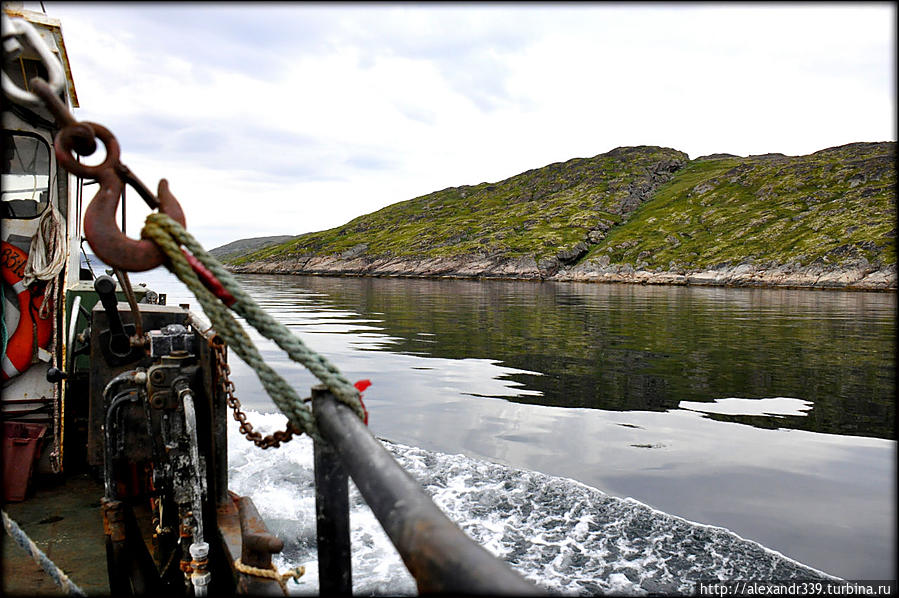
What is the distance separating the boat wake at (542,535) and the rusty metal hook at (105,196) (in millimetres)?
3956

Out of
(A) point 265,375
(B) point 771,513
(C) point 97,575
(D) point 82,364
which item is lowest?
(B) point 771,513

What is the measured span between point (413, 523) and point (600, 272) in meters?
80.1

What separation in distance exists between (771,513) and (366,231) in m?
144

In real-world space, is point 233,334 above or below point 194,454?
above

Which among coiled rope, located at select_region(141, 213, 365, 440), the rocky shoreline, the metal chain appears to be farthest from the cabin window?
the rocky shoreline

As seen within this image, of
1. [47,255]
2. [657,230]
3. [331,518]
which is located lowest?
[331,518]

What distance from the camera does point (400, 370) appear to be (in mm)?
15664

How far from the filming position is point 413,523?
1.73 meters

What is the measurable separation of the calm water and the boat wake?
1.55 feet

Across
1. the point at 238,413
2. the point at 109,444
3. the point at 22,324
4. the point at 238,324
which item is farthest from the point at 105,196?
the point at 22,324

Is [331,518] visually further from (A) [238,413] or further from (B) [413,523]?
(A) [238,413]

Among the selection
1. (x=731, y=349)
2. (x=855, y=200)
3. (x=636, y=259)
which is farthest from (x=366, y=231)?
(x=731, y=349)

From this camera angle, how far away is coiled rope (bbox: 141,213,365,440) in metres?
2.47

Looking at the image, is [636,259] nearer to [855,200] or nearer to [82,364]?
[855,200]
